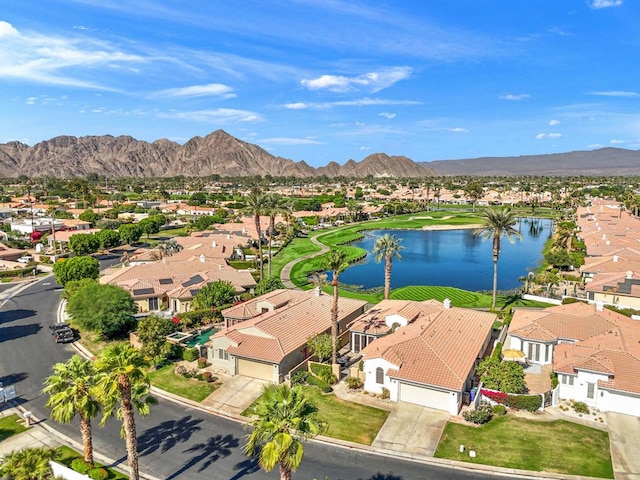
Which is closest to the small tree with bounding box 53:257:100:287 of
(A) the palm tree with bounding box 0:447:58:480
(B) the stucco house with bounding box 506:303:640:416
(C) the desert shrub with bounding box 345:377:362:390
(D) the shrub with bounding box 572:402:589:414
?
(A) the palm tree with bounding box 0:447:58:480

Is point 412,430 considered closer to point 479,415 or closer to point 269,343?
point 479,415

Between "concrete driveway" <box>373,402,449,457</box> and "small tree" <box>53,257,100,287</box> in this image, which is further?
"small tree" <box>53,257,100,287</box>

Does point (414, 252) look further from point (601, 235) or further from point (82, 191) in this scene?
point (82, 191)

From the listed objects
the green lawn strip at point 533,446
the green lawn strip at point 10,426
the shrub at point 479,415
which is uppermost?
the shrub at point 479,415

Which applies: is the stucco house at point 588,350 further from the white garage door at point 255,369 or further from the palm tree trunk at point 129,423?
the palm tree trunk at point 129,423

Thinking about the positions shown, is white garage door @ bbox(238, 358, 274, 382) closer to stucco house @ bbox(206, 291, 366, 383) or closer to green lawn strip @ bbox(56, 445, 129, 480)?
stucco house @ bbox(206, 291, 366, 383)

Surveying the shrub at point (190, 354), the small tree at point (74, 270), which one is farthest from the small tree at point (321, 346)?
the small tree at point (74, 270)
